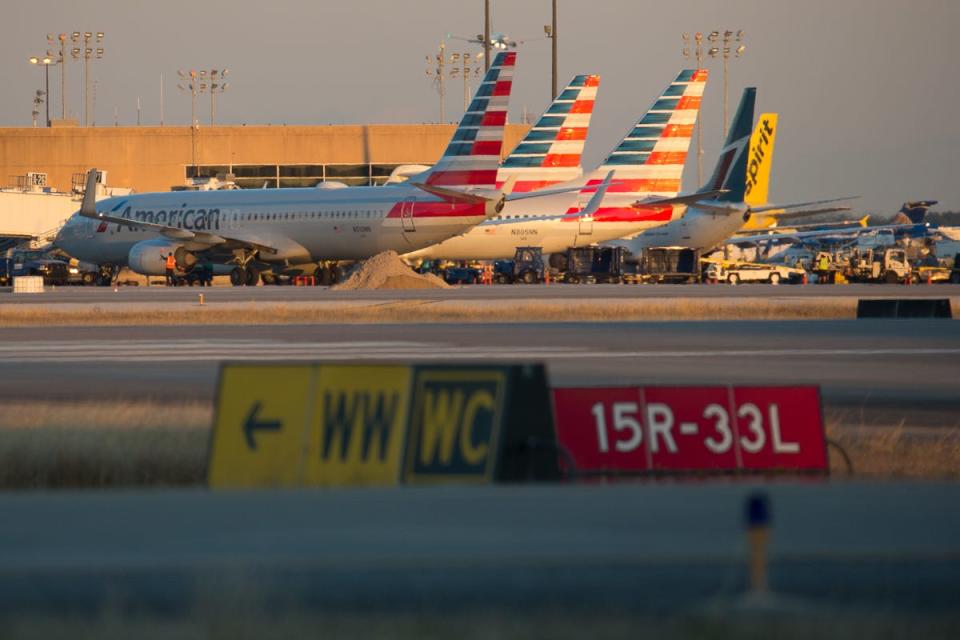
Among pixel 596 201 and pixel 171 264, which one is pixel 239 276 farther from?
pixel 596 201

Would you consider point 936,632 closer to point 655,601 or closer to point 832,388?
point 655,601

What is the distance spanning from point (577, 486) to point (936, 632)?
475cm

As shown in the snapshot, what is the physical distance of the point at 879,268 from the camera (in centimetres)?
7494

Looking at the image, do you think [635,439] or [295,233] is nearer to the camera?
[635,439]

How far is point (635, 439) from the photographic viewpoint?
12.8 metres

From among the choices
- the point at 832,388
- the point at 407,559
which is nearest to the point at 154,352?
the point at 832,388

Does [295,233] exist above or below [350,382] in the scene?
above

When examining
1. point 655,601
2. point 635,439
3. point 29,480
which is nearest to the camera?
point 655,601

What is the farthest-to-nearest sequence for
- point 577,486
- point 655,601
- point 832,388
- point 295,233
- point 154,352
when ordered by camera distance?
point 295,233, point 154,352, point 832,388, point 577,486, point 655,601

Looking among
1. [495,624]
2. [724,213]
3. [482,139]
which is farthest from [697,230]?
[495,624]

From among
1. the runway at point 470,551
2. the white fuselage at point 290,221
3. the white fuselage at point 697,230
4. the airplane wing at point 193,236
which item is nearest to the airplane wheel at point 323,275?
the white fuselage at point 290,221

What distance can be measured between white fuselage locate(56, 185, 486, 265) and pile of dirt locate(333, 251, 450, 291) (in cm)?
356

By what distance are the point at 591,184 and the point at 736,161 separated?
10.1m

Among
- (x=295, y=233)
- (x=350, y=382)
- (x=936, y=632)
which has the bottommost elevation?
(x=936, y=632)
